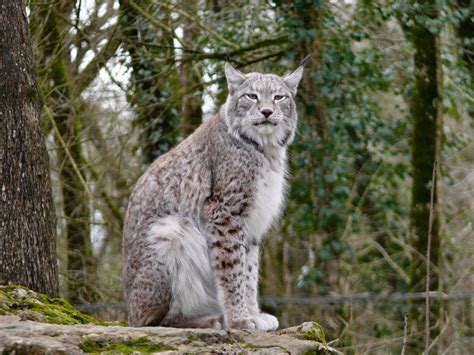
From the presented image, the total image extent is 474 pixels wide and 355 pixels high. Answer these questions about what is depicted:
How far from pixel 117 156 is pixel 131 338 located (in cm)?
663

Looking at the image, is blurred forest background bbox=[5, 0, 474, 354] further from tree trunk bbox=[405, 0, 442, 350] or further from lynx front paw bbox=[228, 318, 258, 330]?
lynx front paw bbox=[228, 318, 258, 330]

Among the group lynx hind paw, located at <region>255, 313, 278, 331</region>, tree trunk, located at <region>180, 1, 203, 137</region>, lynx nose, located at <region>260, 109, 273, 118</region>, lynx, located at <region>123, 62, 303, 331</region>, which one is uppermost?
tree trunk, located at <region>180, 1, 203, 137</region>

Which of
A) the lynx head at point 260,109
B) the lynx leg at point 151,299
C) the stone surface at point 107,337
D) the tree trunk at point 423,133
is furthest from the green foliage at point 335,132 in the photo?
the stone surface at point 107,337

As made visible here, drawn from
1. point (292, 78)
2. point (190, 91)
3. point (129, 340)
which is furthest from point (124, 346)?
point (190, 91)

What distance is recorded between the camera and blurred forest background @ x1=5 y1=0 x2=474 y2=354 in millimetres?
9414

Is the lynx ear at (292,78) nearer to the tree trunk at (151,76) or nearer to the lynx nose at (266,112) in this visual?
the lynx nose at (266,112)

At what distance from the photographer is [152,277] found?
17.4 feet

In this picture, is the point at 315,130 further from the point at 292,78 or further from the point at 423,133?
the point at 292,78

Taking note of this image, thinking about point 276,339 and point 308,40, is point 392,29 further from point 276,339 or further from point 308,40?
point 276,339

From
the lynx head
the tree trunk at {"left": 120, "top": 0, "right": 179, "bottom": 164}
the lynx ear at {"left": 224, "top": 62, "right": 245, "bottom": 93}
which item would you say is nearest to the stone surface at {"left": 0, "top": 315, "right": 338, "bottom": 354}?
the lynx head

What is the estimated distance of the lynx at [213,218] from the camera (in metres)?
5.34

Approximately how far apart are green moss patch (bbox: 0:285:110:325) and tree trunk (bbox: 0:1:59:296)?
1.11 feet

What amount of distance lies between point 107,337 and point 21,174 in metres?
1.76

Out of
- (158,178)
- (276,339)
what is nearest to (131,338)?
(276,339)
